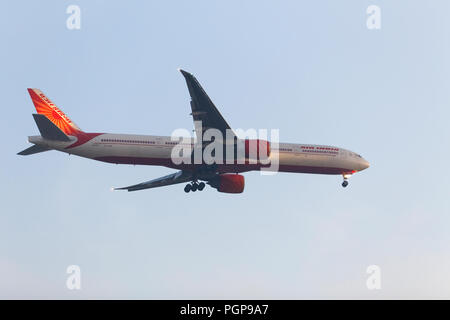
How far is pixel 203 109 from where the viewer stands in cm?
5484

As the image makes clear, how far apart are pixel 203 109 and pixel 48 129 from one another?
11.6 meters

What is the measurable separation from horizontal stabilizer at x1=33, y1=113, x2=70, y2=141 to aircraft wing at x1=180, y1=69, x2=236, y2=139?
10.1 m

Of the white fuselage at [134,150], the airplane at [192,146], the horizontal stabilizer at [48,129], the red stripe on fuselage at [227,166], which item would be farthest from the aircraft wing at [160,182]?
the horizontal stabilizer at [48,129]

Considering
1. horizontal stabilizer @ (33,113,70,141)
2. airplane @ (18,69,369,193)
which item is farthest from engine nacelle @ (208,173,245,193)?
horizontal stabilizer @ (33,113,70,141)

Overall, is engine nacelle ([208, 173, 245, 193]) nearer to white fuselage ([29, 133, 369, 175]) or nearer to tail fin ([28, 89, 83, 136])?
white fuselage ([29, 133, 369, 175])

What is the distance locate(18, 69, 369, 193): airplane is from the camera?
54.4 m

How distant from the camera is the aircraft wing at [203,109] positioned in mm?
53222

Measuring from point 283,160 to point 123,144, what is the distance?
1335 cm

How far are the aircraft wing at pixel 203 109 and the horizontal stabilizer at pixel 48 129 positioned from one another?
10.1 meters

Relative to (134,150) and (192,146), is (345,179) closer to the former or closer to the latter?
(192,146)
